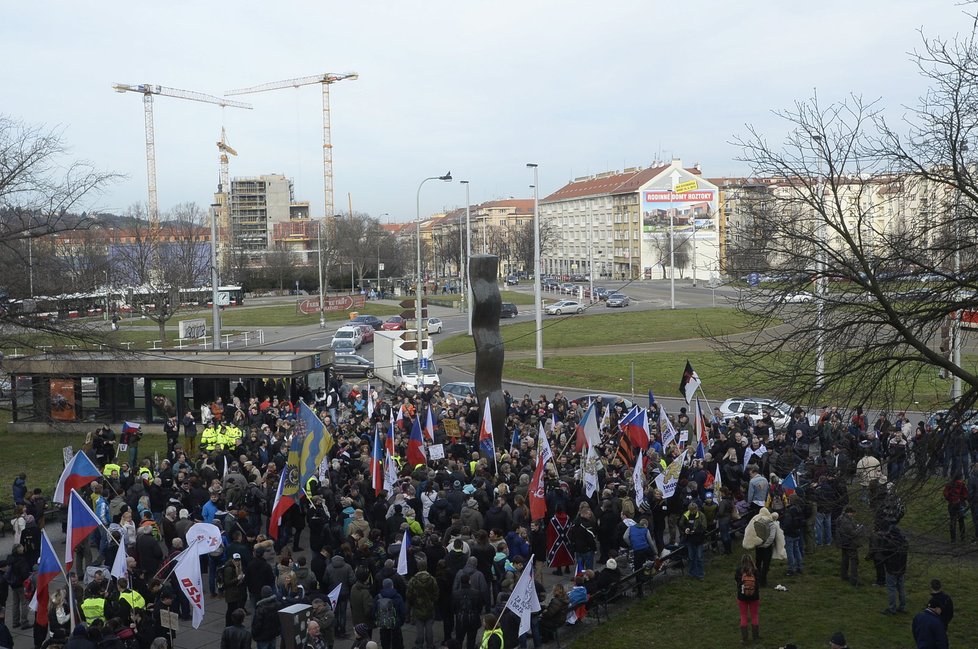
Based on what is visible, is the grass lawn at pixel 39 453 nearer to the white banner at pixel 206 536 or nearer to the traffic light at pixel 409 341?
the white banner at pixel 206 536

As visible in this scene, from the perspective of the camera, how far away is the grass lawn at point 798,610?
12.8 metres

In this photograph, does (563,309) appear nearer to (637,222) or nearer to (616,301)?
(616,301)

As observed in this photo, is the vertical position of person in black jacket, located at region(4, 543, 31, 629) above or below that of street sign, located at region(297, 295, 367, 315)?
below

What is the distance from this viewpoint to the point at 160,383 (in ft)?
98.7

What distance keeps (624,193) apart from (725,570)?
113m

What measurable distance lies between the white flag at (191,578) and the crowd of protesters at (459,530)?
330 mm

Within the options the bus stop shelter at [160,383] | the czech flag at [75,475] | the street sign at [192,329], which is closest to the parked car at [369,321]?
the street sign at [192,329]

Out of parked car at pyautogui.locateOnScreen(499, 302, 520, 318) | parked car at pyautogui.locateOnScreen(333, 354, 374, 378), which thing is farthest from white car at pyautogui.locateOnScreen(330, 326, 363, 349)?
parked car at pyautogui.locateOnScreen(499, 302, 520, 318)

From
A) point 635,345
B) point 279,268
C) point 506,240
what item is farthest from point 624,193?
point 635,345

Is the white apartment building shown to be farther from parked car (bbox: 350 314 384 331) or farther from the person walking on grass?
the person walking on grass

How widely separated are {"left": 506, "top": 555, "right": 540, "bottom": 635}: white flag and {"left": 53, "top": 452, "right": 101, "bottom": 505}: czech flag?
793 cm

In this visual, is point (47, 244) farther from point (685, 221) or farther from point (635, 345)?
point (685, 221)

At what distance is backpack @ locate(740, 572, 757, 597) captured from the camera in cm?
1253

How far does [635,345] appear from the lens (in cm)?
5162
